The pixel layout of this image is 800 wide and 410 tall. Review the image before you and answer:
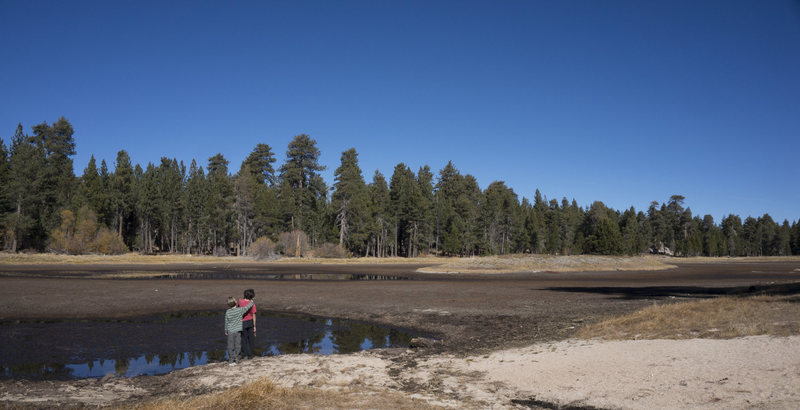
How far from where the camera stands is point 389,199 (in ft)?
341

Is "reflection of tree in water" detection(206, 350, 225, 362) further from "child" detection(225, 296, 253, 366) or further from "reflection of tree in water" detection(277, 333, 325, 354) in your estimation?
"reflection of tree in water" detection(277, 333, 325, 354)

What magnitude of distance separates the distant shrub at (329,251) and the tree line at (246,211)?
1407 millimetres

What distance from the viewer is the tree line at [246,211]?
8169cm

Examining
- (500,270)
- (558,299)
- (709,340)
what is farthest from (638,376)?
(500,270)

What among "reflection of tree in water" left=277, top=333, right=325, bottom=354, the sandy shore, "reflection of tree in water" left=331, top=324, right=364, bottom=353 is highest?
the sandy shore

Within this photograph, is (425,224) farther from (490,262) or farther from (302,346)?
(302,346)

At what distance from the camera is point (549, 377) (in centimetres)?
1059

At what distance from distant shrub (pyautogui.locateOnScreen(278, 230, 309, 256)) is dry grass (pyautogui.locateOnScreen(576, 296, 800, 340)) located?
74.0 meters

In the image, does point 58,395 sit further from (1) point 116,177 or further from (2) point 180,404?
(1) point 116,177

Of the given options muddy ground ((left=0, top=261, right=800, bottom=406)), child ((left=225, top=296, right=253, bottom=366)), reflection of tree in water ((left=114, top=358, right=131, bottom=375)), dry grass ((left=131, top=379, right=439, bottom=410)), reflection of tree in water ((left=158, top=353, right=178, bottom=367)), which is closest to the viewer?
dry grass ((left=131, top=379, right=439, bottom=410))

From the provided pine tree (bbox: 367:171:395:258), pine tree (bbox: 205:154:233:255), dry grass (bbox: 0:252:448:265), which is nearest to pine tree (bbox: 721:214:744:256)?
pine tree (bbox: 367:171:395:258)

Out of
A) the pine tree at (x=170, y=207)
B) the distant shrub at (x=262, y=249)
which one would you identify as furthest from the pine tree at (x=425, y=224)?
the pine tree at (x=170, y=207)

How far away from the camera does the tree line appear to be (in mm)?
81688

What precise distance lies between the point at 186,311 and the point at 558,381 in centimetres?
1900
